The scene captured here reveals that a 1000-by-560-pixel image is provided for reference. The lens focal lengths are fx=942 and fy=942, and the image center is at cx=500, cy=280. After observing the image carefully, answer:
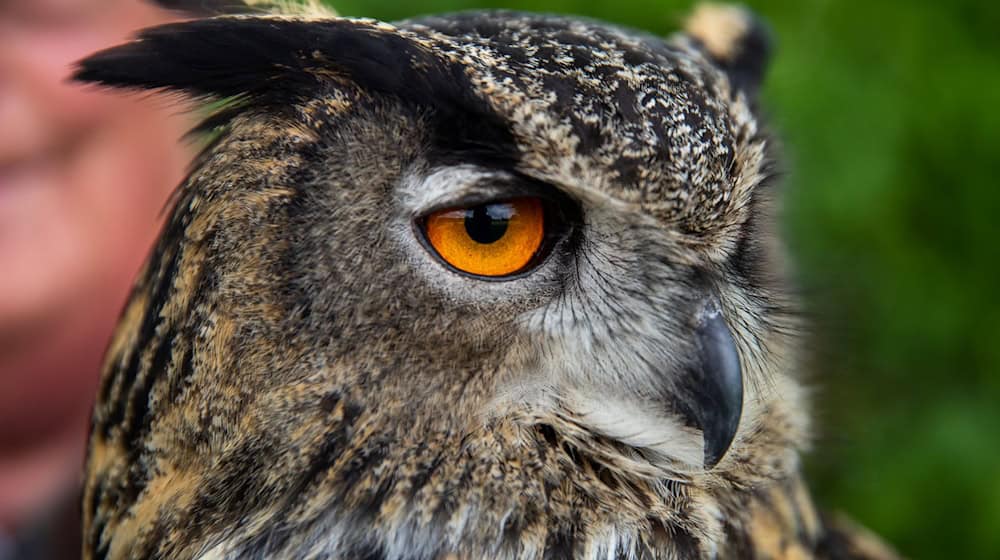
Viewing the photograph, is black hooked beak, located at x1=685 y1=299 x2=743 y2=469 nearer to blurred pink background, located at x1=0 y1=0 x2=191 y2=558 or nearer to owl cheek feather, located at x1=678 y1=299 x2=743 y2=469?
owl cheek feather, located at x1=678 y1=299 x2=743 y2=469

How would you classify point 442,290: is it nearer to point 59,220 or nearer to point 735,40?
point 735,40

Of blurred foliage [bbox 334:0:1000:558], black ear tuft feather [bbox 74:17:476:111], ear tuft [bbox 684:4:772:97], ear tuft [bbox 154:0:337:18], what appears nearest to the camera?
black ear tuft feather [bbox 74:17:476:111]

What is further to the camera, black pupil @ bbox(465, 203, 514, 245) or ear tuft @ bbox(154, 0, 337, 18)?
ear tuft @ bbox(154, 0, 337, 18)

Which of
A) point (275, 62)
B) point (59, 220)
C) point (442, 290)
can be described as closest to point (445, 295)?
point (442, 290)

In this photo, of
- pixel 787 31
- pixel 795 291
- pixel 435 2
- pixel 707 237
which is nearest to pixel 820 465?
pixel 795 291

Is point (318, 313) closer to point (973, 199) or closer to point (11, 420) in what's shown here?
point (11, 420)

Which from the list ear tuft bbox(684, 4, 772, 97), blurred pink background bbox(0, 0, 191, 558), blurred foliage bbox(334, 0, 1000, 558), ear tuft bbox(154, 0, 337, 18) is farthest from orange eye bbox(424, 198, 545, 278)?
blurred foliage bbox(334, 0, 1000, 558)

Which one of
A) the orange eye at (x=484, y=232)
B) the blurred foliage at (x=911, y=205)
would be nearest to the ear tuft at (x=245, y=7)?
the orange eye at (x=484, y=232)
